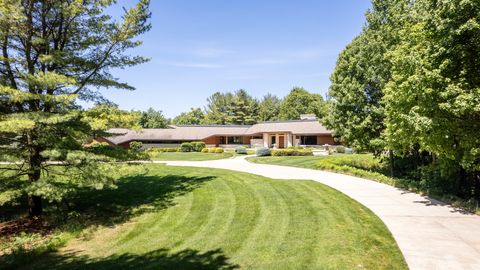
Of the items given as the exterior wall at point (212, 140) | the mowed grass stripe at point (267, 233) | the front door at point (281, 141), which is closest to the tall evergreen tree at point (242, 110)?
the exterior wall at point (212, 140)

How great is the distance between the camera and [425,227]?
898cm

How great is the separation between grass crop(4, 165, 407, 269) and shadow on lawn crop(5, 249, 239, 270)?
0.02 metres

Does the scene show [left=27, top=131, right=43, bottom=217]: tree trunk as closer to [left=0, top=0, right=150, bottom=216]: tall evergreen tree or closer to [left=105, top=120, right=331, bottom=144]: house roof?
[left=0, top=0, right=150, bottom=216]: tall evergreen tree

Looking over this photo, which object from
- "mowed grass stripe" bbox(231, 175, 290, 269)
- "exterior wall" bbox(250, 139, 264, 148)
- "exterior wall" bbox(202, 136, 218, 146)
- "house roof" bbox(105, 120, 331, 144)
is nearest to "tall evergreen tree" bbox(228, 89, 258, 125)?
"house roof" bbox(105, 120, 331, 144)

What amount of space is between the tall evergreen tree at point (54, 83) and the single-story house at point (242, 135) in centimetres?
3799

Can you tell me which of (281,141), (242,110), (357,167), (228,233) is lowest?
(228,233)

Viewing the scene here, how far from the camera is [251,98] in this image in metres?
93.8

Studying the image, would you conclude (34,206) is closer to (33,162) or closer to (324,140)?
(33,162)

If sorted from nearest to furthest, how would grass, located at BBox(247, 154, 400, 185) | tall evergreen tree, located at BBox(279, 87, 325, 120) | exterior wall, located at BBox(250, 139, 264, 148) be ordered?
grass, located at BBox(247, 154, 400, 185) < exterior wall, located at BBox(250, 139, 264, 148) < tall evergreen tree, located at BBox(279, 87, 325, 120)

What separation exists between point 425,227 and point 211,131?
4815cm

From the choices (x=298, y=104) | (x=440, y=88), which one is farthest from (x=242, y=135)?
(x=440, y=88)

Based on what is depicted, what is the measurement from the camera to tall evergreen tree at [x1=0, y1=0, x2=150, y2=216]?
941cm

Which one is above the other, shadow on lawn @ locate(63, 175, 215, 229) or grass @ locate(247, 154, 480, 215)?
grass @ locate(247, 154, 480, 215)

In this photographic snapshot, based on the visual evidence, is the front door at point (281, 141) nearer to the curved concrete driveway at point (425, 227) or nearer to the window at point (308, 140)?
the window at point (308, 140)
